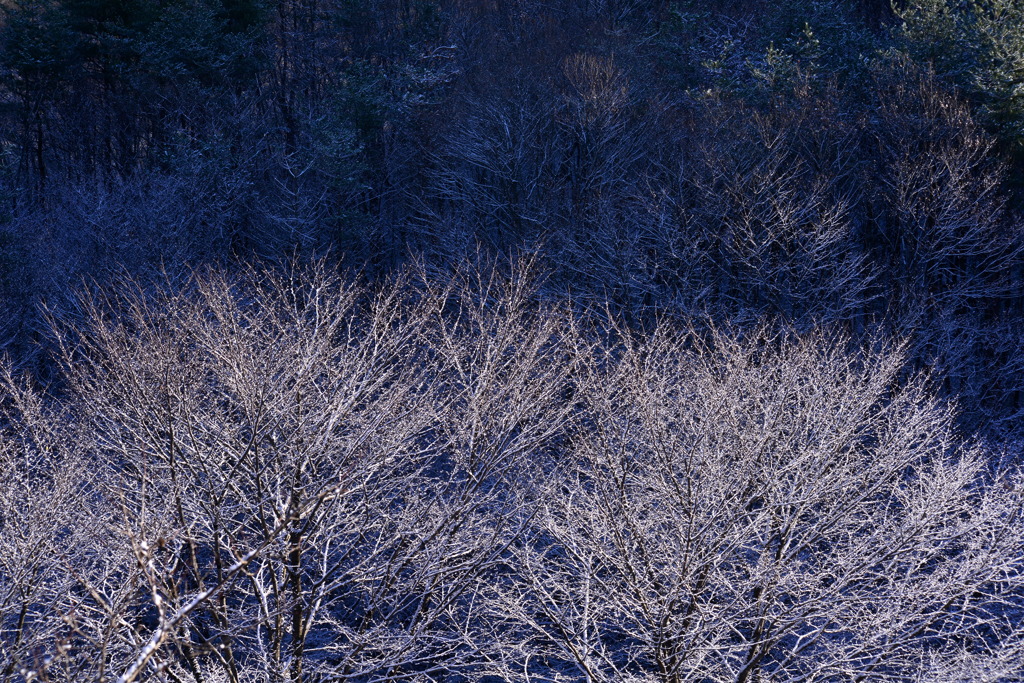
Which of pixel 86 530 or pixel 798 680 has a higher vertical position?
pixel 86 530

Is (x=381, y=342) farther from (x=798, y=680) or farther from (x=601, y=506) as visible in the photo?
(x=798, y=680)

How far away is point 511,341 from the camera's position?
53.9 feet

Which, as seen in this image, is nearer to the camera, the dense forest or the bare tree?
the bare tree

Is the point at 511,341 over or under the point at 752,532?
over

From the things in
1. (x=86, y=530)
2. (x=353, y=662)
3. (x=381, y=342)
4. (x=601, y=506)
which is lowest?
(x=353, y=662)

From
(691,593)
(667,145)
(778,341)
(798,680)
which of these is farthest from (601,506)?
(667,145)

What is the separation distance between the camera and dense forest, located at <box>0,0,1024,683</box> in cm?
1259

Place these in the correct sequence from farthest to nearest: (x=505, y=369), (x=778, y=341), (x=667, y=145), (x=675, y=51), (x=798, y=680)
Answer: (x=675, y=51)
(x=667, y=145)
(x=778, y=341)
(x=505, y=369)
(x=798, y=680)

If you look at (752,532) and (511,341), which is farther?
(511,341)

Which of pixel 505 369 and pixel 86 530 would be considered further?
pixel 505 369

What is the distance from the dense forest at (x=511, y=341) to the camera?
41.3 ft

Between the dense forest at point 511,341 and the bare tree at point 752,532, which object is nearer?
the bare tree at point 752,532

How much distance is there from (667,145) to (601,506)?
16.4m

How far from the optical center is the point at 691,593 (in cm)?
1145
